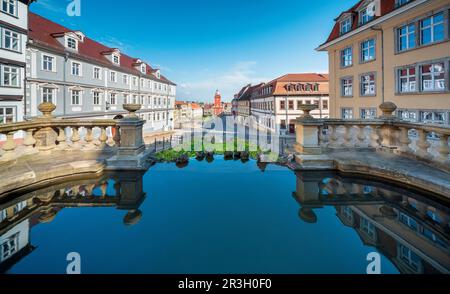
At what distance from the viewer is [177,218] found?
260cm

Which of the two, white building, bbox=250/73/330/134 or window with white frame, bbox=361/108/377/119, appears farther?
white building, bbox=250/73/330/134

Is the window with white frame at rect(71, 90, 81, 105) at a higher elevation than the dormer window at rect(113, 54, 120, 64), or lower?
lower

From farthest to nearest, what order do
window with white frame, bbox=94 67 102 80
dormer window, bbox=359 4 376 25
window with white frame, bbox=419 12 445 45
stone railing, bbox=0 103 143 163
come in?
window with white frame, bbox=94 67 102 80
dormer window, bbox=359 4 376 25
window with white frame, bbox=419 12 445 45
stone railing, bbox=0 103 143 163

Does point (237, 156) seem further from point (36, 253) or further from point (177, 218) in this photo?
point (36, 253)

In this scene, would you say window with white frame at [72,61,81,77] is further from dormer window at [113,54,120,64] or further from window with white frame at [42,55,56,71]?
dormer window at [113,54,120,64]

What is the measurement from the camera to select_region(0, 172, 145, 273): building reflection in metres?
2.08

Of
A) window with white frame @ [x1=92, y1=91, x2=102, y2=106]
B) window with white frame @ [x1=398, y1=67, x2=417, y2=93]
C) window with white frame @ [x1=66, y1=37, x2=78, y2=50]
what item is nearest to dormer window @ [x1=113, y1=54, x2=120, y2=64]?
window with white frame @ [x1=92, y1=91, x2=102, y2=106]

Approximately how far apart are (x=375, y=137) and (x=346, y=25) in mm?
22047

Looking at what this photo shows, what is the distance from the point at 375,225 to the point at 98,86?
3093 centimetres

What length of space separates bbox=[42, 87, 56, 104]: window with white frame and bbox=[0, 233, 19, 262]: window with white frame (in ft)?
77.0

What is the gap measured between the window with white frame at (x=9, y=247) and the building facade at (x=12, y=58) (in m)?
21.6

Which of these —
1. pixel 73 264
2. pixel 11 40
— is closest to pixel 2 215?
pixel 73 264

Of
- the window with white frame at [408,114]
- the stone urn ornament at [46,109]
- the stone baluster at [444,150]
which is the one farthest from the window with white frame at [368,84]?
the stone urn ornament at [46,109]

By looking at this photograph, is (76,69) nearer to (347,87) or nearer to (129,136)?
(129,136)
